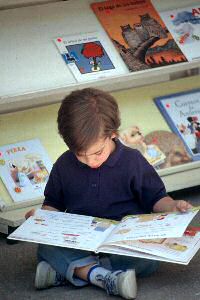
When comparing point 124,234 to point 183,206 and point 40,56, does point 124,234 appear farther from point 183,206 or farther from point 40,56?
point 40,56

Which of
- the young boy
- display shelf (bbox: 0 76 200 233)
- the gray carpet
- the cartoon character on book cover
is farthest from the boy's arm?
the cartoon character on book cover

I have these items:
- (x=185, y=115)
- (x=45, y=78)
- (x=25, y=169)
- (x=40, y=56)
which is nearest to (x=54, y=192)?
(x=25, y=169)

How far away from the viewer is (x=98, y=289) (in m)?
2.55

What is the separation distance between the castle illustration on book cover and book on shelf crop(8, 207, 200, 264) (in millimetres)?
1477

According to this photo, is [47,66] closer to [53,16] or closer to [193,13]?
[53,16]

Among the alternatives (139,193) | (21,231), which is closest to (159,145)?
(139,193)

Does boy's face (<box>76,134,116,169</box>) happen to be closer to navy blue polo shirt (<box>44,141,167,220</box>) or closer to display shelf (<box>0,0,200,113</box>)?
navy blue polo shirt (<box>44,141,167,220</box>)

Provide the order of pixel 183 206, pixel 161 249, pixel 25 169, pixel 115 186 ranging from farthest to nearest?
pixel 25 169, pixel 115 186, pixel 183 206, pixel 161 249

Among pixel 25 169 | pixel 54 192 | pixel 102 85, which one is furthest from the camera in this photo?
pixel 102 85

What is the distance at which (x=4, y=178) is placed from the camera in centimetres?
359

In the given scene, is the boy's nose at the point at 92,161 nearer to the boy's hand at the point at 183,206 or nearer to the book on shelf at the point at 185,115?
the boy's hand at the point at 183,206

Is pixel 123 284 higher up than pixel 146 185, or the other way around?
pixel 146 185

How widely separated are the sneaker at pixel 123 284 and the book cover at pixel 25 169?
114cm

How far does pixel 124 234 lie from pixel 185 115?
178cm
